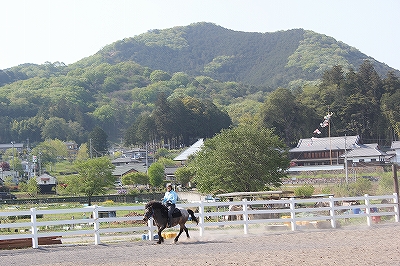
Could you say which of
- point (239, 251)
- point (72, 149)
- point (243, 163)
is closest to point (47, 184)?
point (243, 163)

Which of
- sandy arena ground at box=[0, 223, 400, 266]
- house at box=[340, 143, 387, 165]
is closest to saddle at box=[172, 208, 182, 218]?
sandy arena ground at box=[0, 223, 400, 266]

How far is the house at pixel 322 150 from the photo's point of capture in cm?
10181

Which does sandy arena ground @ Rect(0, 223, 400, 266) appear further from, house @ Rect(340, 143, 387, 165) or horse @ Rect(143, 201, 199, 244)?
house @ Rect(340, 143, 387, 165)

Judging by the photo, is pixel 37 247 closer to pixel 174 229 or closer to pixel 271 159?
pixel 174 229

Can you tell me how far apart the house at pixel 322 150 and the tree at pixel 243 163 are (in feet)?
150

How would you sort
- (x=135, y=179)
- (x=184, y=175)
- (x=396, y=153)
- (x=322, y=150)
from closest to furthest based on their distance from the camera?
1. (x=184, y=175)
2. (x=135, y=179)
3. (x=396, y=153)
4. (x=322, y=150)

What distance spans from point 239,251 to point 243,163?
120 feet

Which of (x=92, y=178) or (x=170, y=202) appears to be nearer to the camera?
(x=170, y=202)

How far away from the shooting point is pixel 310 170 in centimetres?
9312

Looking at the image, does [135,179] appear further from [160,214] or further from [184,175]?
[160,214]

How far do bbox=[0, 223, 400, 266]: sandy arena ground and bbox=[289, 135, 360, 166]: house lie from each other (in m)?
80.1

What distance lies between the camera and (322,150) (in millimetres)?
103500

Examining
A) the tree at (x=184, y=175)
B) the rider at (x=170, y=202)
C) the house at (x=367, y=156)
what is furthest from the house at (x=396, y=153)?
the rider at (x=170, y=202)

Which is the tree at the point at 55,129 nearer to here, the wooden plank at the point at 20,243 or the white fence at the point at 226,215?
the white fence at the point at 226,215
